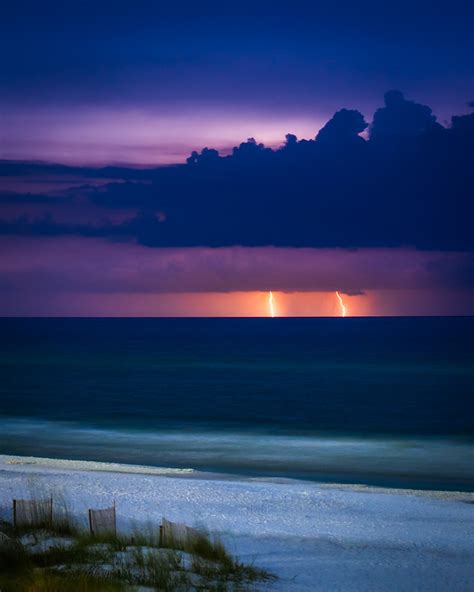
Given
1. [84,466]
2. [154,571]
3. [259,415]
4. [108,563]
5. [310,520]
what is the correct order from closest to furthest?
[154,571], [108,563], [310,520], [84,466], [259,415]

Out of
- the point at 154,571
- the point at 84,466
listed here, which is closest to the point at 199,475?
the point at 84,466

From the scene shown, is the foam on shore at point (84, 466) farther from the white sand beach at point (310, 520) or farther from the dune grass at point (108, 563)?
the dune grass at point (108, 563)

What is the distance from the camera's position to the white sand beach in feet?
33.7

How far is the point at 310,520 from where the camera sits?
1496 centimetres

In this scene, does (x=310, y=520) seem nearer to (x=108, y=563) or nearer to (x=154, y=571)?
(x=108, y=563)

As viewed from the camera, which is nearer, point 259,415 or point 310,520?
point 310,520

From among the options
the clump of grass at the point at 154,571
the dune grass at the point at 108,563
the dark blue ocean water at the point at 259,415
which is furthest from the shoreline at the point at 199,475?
the clump of grass at the point at 154,571

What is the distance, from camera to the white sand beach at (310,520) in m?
10.3

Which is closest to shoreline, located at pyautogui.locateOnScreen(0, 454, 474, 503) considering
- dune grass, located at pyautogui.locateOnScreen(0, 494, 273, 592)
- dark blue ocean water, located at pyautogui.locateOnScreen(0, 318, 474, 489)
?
dark blue ocean water, located at pyautogui.locateOnScreen(0, 318, 474, 489)

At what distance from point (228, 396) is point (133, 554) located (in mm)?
47361

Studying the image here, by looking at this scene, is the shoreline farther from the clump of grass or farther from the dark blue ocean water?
the clump of grass

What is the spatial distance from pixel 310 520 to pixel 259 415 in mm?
30066

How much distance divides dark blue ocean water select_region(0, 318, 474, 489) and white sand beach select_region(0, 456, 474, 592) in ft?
20.7

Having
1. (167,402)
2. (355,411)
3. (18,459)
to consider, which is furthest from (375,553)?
(167,402)
